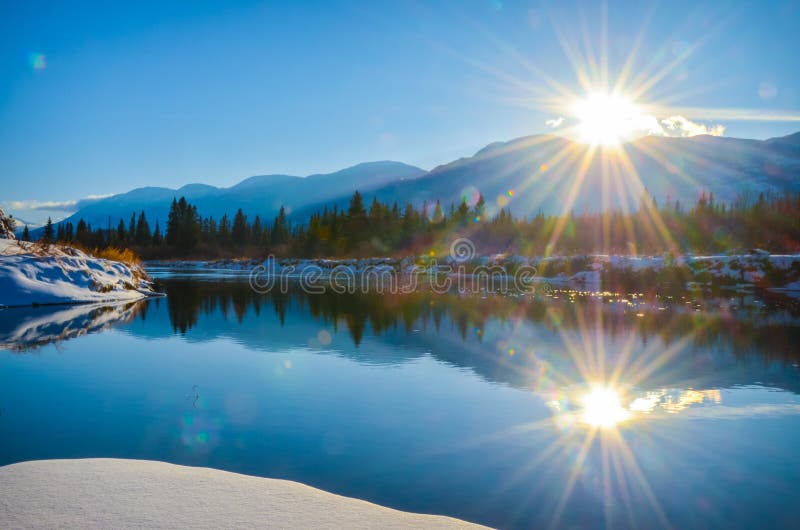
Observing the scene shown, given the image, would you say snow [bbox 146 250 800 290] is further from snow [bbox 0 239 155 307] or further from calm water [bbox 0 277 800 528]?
snow [bbox 0 239 155 307]

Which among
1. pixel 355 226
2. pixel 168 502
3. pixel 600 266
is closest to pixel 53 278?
pixel 168 502

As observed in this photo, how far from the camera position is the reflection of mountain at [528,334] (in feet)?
39.4

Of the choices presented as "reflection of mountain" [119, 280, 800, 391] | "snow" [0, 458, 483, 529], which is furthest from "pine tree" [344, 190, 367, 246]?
"snow" [0, 458, 483, 529]

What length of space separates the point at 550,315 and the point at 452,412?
1495 cm

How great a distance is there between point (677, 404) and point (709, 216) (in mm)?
92902

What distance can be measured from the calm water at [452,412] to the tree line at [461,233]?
220 feet

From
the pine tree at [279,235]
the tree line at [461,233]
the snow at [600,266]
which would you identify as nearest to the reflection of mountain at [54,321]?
the snow at [600,266]

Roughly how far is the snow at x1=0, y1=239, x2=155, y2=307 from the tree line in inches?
2406

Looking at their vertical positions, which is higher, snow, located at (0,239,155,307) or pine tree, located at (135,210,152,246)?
pine tree, located at (135,210,152,246)

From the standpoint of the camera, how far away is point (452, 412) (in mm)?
8438

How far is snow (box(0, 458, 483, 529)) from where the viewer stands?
4238 millimetres

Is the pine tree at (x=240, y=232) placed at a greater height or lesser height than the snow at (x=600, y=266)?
greater

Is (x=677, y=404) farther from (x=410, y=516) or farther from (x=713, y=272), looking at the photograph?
(x=713, y=272)

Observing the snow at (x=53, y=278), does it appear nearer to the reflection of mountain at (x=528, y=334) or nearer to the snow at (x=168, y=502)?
the reflection of mountain at (x=528, y=334)
